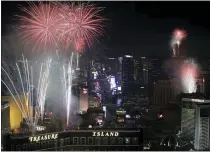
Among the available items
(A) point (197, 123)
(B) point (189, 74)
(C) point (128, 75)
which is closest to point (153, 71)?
(C) point (128, 75)

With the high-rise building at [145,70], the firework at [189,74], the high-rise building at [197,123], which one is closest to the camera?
the high-rise building at [197,123]

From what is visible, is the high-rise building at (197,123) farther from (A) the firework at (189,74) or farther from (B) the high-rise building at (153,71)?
(B) the high-rise building at (153,71)

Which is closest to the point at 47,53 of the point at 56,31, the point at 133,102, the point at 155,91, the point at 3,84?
the point at 3,84

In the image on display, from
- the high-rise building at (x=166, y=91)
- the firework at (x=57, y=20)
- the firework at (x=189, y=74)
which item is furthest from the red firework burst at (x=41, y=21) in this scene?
the high-rise building at (x=166, y=91)

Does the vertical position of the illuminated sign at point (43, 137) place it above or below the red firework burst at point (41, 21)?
below

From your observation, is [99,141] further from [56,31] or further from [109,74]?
[109,74]

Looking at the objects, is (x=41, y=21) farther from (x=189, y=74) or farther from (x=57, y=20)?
(x=189, y=74)

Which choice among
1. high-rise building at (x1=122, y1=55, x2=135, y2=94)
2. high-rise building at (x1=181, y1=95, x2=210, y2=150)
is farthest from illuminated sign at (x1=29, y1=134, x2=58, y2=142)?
high-rise building at (x1=122, y1=55, x2=135, y2=94)
